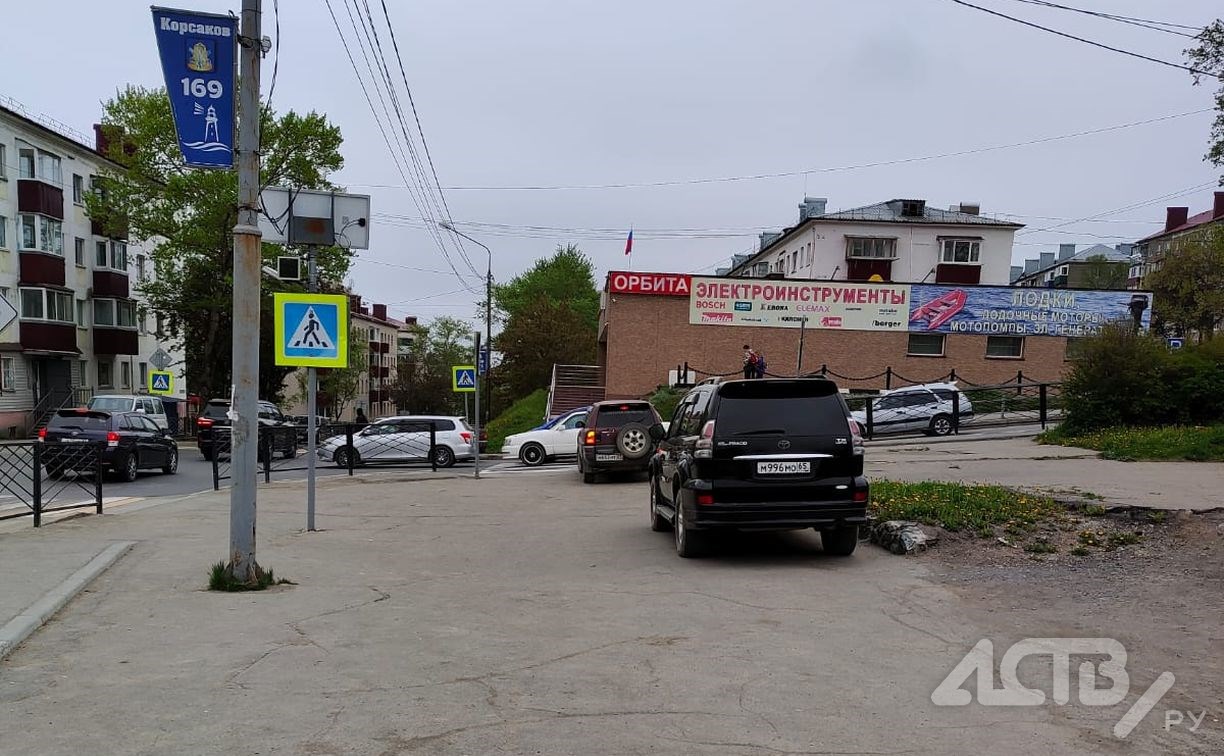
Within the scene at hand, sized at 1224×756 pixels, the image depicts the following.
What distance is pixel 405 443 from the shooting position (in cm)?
2555

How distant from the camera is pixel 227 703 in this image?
4.64m

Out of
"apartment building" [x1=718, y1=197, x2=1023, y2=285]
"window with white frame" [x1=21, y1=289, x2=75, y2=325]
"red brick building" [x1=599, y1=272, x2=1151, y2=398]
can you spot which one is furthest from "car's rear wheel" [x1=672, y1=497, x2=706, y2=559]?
"window with white frame" [x1=21, y1=289, x2=75, y2=325]

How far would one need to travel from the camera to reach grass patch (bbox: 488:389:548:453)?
36.2 m

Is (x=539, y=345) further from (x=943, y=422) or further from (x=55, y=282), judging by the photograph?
(x=943, y=422)

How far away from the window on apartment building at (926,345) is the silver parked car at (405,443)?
2101 centimetres

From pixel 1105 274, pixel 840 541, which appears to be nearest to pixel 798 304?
pixel 840 541

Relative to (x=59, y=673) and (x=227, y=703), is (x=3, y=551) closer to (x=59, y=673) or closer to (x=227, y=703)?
(x=59, y=673)

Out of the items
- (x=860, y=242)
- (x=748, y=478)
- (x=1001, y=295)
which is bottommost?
(x=748, y=478)

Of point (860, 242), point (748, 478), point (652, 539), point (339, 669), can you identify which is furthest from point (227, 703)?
point (860, 242)

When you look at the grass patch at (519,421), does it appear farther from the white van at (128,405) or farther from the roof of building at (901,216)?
the roof of building at (901,216)

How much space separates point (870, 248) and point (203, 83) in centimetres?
4512

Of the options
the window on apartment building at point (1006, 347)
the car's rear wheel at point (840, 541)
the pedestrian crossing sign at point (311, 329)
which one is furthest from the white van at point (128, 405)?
the window on apartment building at point (1006, 347)

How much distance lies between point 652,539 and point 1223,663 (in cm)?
632

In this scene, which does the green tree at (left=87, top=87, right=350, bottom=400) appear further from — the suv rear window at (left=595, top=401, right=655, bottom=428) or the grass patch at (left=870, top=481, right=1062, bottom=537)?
the grass patch at (left=870, top=481, right=1062, bottom=537)
